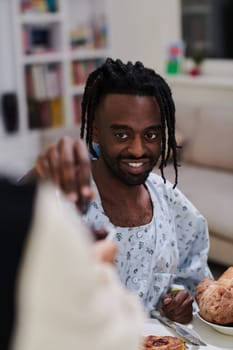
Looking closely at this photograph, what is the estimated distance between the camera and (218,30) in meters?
4.44

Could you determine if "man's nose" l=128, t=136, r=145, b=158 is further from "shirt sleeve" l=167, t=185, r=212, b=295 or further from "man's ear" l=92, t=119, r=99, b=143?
"shirt sleeve" l=167, t=185, r=212, b=295

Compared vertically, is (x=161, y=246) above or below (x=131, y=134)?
below

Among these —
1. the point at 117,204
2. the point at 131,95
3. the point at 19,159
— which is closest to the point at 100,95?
the point at 131,95

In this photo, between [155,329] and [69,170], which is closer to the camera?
[69,170]

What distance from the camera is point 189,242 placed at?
1620mm

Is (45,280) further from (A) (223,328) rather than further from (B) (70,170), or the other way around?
(A) (223,328)

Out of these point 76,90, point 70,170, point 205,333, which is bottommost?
point 205,333

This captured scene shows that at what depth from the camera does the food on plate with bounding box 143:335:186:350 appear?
1321 millimetres

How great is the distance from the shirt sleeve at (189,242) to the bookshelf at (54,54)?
2.77 metres

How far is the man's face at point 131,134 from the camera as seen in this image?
1.40 m

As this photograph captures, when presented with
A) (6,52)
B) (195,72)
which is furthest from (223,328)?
(6,52)

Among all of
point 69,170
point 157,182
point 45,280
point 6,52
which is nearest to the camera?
point 45,280

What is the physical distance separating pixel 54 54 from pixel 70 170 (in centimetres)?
388

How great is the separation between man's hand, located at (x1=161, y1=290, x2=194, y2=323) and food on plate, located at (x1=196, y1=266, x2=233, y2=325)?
1.6 inches
